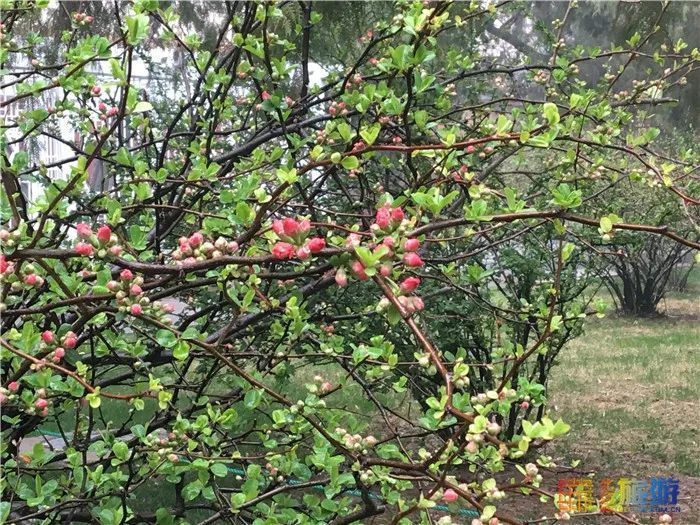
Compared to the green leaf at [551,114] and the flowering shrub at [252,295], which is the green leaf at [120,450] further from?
the green leaf at [551,114]

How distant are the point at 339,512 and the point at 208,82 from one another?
3.74 ft

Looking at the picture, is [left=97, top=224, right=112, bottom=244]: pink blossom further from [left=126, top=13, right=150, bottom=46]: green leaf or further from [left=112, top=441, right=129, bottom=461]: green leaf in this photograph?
[left=112, top=441, right=129, bottom=461]: green leaf

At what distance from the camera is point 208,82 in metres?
1.90

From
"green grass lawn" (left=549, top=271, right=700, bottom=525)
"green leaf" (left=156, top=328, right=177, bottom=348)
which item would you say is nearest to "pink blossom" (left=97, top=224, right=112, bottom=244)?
"green leaf" (left=156, top=328, right=177, bottom=348)

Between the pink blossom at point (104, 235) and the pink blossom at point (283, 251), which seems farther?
the pink blossom at point (104, 235)

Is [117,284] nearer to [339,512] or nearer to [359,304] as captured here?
[339,512]

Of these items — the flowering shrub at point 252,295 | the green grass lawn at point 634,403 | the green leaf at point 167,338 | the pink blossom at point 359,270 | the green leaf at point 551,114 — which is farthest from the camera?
the green grass lawn at point 634,403

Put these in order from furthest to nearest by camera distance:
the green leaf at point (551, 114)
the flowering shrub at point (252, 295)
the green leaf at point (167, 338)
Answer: the green leaf at point (551, 114) < the green leaf at point (167, 338) < the flowering shrub at point (252, 295)

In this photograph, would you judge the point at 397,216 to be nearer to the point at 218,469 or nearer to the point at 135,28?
the point at 135,28

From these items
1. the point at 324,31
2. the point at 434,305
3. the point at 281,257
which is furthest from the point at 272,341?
the point at 324,31

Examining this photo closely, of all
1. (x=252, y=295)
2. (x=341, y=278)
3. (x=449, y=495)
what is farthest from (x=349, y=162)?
(x=449, y=495)

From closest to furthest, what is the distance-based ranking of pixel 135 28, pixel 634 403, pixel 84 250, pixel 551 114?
pixel 84 250 → pixel 135 28 → pixel 551 114 → pixel 634 403

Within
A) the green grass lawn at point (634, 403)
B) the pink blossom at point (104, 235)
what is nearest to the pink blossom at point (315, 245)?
the pink blossom at point (104, 235)

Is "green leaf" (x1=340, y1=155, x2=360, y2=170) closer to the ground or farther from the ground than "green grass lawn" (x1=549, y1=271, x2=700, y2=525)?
farther from the ground
